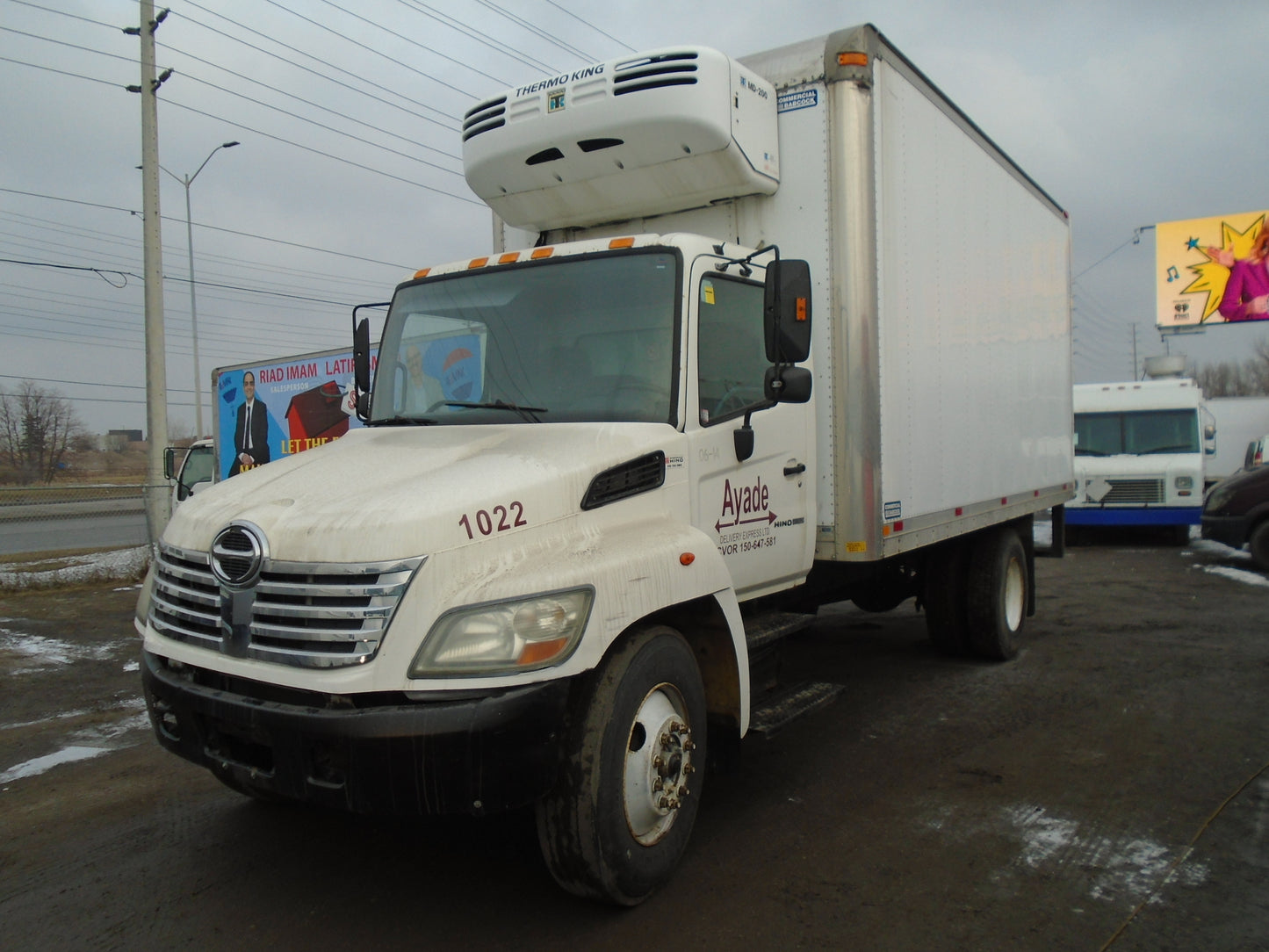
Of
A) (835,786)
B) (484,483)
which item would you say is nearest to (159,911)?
(484,483)

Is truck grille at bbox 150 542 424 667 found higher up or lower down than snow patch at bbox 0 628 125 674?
higher up

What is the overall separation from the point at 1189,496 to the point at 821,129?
44.8 feet

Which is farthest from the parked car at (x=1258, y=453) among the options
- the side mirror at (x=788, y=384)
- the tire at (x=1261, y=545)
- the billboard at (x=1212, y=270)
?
the side mirror at (x=788, y=384)

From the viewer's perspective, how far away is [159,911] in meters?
3.60

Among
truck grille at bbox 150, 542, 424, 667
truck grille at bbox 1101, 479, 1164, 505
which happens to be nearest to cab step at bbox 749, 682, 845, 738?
truck grille at bbox 150, 542, 424, 667

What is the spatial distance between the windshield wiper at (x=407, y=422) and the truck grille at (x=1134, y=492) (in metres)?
14.8

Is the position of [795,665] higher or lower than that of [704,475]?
lower

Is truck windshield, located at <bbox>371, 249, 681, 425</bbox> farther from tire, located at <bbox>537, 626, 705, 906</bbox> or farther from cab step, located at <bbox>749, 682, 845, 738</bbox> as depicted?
cab step, located at <bbox>749, 682, 845, 738</bbox>

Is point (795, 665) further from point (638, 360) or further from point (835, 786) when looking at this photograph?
point (638, 360)

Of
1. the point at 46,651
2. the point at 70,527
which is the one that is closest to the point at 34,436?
the point at 70,527

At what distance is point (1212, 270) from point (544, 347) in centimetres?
4057

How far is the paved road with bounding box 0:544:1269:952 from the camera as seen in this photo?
3.42 meters

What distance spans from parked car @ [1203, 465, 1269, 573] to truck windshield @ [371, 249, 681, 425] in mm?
12281

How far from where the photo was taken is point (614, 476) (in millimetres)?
3619
